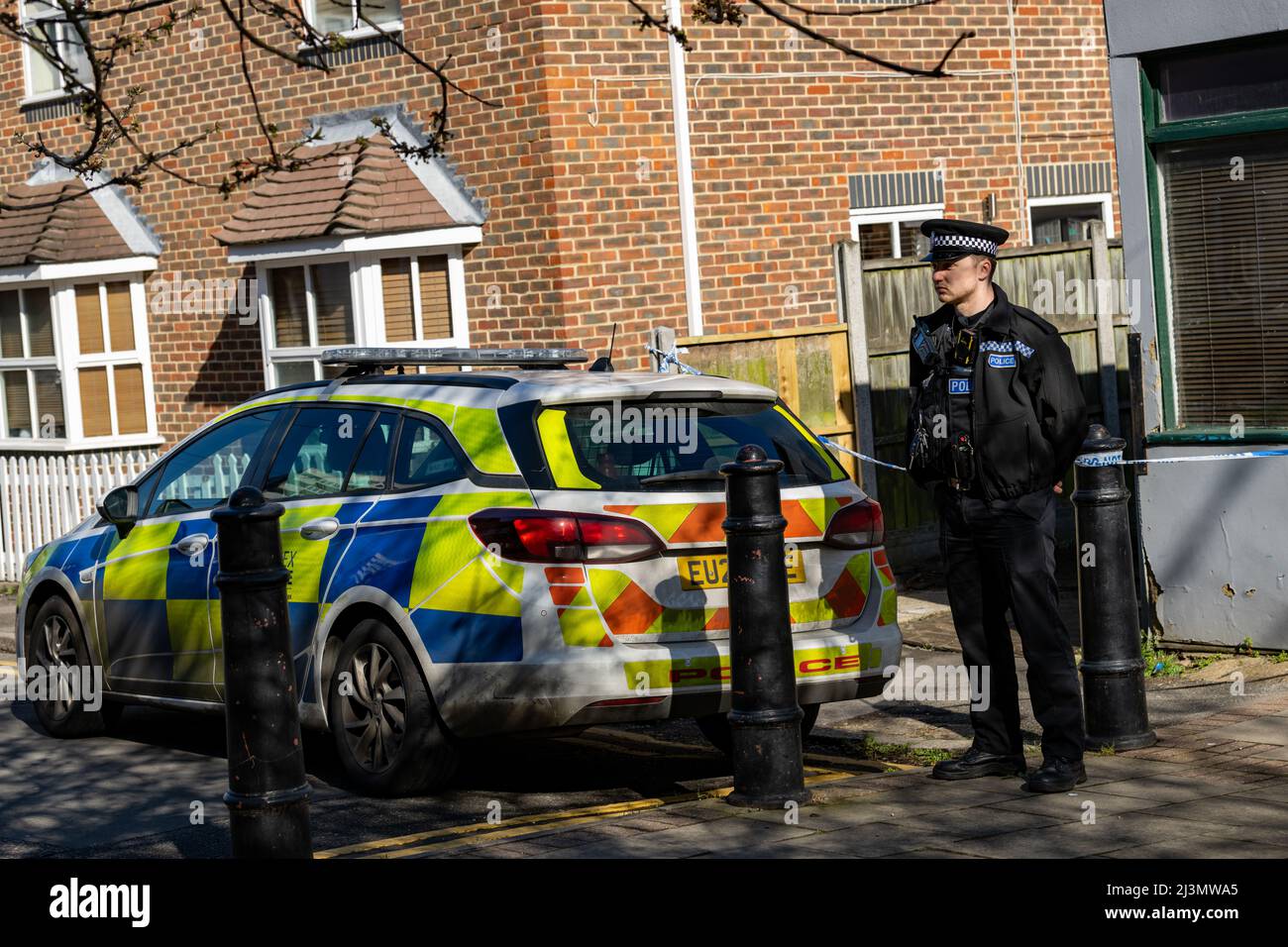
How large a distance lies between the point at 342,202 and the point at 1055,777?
28.8ft

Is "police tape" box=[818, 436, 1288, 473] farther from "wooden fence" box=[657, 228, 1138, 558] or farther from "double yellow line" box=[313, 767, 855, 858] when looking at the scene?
"wooden fence" box=[657, 228, 1138, 558]

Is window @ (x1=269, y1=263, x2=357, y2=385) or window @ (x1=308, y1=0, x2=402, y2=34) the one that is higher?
window @ (x1=308, y1=0, x2=402, y2=34)

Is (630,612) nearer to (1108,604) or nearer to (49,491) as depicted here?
(1108,604)

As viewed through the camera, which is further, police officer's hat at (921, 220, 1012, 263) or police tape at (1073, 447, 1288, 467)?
police tape at (1073, 447, 1288, 467)

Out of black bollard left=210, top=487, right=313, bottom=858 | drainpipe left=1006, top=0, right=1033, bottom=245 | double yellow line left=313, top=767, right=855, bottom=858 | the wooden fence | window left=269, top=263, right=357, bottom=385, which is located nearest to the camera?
black bollard left=210, top=487, right=313, bottom=858

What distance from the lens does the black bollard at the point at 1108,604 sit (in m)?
7.45

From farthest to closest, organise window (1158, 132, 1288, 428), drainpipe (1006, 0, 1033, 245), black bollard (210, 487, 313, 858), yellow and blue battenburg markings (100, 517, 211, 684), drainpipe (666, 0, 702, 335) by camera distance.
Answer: drainpipe (1006, 0, 1033, 245) < drainpipe (666, 0, 702, 335) < window (1158, 132, 1288, 428) < yellow and blue battenburg markings (100, 517, 211, 684) < black bollard (210, 487, 313, 858)

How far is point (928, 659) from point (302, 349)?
21.4 ft

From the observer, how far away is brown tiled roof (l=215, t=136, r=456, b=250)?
1384cm

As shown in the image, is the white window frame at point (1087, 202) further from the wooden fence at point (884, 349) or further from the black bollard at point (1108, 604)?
the black bollard at point (1108, 604)

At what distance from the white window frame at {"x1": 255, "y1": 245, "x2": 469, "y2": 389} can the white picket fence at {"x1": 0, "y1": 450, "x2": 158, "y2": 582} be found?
1.59m

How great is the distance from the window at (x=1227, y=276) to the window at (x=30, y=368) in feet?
35.1

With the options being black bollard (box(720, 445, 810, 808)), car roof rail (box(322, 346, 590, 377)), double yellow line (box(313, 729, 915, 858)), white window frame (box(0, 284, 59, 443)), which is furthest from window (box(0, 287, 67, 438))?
black bollard (box(720, 445, 810, 808))

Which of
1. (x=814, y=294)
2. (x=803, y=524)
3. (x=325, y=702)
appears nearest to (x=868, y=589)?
(x=803, y=524)
